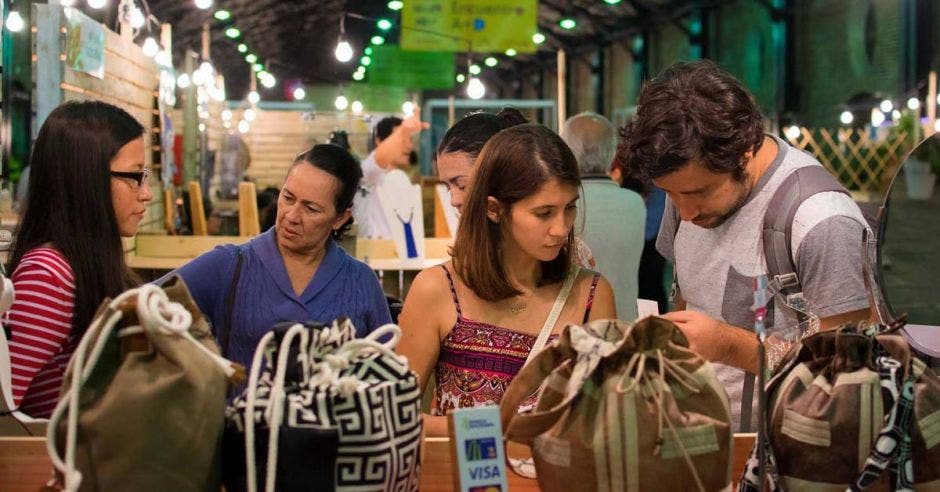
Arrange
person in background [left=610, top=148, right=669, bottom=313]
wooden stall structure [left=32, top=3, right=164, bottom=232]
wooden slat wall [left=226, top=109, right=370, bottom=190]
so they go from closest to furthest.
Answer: person in background [left=610, top=148, right=669, bottom=313], wooden stall structure [left=32, top=3, right=164, bottom=232], wooden slat wall [left=226, top=109, right=370, bottom=190]

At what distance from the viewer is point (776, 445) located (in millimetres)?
1278

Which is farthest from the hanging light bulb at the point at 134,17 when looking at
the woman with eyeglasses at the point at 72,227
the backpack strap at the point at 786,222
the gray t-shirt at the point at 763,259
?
the backpack strap at the point at 786,222

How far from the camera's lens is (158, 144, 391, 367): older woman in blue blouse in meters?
2.50

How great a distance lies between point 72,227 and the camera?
2057mm

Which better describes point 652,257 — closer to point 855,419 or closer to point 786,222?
point 786,222

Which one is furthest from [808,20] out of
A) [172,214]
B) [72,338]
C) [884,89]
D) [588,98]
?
[72,338]

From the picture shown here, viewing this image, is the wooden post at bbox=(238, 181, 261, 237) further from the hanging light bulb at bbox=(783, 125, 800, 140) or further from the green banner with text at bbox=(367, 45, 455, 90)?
the hanging light bulb at bbox=(783, 125, 800, 140)

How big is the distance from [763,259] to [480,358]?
0.57 m

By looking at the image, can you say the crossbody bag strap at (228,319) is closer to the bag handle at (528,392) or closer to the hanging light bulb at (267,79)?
the bag handle at (528,392)

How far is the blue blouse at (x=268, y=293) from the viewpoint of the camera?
2490mm

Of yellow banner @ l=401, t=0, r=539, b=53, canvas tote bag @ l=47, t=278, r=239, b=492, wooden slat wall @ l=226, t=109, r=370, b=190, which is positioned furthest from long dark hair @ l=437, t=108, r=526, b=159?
wooden slat wall @ l=226, t=109, r=370, b=190

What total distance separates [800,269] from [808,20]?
1309 cm

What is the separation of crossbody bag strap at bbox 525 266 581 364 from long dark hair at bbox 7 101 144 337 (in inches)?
30.5

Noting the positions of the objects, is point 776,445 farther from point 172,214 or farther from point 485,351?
point 172,214
